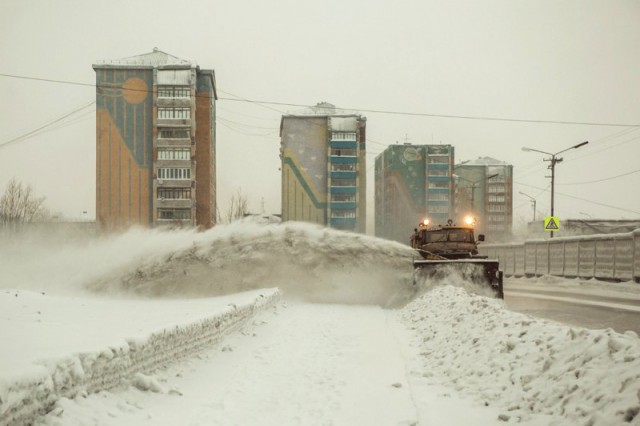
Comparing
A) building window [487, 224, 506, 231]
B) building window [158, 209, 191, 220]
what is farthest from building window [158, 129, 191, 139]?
building window [487, 224, 506, 231]

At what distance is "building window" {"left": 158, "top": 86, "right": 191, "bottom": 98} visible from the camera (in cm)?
6594

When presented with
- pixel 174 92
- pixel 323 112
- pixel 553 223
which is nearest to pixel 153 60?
pixel 174 92

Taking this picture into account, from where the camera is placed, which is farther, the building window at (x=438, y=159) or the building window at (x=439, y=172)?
the building window at (x=438, y=159)

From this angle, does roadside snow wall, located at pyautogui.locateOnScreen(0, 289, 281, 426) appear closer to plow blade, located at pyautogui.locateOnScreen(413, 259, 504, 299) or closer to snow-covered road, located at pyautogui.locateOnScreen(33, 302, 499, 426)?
snow-covered road, located at pyautogui.locateOnScreen(33, 302, 499, 426)

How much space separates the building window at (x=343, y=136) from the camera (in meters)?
86.3

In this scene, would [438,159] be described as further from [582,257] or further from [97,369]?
[97,369]

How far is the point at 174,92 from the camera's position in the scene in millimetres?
66188

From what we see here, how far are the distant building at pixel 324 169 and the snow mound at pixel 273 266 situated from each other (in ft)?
217

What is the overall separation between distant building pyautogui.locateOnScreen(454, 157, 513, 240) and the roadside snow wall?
119579mm

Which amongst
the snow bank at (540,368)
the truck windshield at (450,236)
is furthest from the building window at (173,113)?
the snow bank at (540,368)

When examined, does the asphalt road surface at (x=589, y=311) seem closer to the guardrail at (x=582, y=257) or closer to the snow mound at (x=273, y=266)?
the guardrail at (x=582, y=257)

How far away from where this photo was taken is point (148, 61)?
226 feet

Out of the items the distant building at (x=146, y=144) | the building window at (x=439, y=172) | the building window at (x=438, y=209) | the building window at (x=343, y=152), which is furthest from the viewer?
the building window at (x=439, y=172)

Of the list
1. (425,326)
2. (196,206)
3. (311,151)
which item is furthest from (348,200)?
(425,326)
